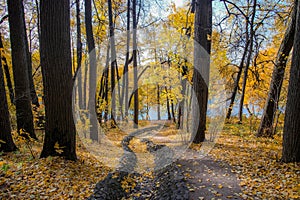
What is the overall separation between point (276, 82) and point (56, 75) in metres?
6.88

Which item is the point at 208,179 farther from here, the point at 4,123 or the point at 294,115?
the point at 4,123

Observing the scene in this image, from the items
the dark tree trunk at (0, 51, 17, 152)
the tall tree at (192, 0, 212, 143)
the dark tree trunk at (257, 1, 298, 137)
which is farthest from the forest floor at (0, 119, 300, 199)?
the dark tree trunk at (257, 1, 298, 137)

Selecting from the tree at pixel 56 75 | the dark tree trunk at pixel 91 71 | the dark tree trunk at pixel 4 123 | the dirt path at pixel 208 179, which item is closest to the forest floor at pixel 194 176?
the dirt path at pixel 208 179

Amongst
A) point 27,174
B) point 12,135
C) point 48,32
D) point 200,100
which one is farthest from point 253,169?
point 12,135

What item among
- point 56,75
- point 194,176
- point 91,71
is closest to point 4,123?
point 56,75

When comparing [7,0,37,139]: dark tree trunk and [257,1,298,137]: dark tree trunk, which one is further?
[257,1,298,137]: dark tree trunk

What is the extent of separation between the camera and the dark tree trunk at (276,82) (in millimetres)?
6282

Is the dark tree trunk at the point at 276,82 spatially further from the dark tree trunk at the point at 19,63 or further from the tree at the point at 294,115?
the dark tree trunk at the point at 19,63

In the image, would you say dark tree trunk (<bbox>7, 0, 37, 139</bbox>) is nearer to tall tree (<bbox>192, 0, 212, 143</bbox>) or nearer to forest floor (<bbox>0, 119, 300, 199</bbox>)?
forest floor (<bbox>0, 119, 300, 199</bbox>)

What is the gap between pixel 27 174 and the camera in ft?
12.1

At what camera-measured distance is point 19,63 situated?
582cm

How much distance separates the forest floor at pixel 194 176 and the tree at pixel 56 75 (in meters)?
0.45

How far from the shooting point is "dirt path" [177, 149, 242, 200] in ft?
10.9

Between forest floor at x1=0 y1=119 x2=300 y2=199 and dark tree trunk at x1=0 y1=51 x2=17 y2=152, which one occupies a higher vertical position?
dark tree trunk at x1=0 y1=51 x2=17 y2=152
